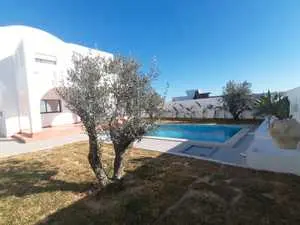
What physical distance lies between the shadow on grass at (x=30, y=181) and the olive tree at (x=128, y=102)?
7.57 ft

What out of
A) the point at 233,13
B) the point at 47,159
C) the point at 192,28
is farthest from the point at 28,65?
the point at 233,13

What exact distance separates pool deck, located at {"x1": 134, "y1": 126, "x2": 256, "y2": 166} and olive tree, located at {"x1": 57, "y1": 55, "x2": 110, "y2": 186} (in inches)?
128

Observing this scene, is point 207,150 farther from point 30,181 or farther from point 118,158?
point 30,181

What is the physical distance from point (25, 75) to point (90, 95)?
41.6 ft

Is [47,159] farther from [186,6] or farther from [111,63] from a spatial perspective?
[186,6]

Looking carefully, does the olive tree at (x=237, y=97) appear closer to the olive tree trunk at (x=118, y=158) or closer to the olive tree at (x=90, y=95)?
the olive tree trunk at (x=118, y=158)

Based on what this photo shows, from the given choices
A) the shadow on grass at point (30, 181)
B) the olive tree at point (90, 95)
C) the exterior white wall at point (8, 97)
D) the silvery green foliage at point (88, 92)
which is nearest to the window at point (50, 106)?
the exterior white wall at point (8, 97)

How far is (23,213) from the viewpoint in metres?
4.66

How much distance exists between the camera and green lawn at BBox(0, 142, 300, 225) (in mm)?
4227

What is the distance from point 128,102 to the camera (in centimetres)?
528

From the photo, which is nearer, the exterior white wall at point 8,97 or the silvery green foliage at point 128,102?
the silvery green foliage at point 128,102

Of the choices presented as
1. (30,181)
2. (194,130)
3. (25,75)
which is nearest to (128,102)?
(30,181)

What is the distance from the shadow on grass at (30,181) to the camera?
5.87m

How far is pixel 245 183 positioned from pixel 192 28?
1539 cm
